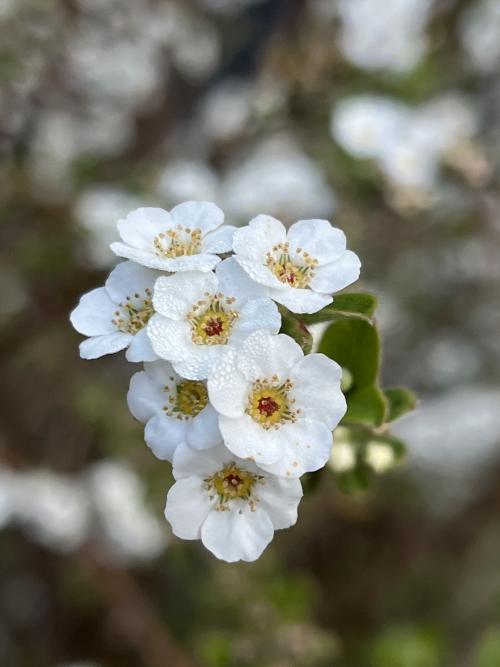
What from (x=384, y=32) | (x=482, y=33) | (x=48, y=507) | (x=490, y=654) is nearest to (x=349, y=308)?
(x=490, y=654)

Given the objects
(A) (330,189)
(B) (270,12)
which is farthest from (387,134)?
(B) (270,12)

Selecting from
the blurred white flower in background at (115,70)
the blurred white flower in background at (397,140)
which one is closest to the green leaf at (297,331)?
the blurred white flower in background at (397,140)

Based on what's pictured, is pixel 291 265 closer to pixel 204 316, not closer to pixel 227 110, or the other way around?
pixel 204 316

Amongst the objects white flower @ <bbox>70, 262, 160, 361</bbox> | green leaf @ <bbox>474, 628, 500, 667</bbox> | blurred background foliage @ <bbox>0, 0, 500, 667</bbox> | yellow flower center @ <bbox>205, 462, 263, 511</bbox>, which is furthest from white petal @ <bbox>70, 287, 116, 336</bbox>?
green leaf @ <bbox>474, 628, 500, 667</bbox>

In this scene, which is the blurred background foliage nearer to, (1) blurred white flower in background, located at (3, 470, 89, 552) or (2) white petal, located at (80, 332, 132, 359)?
(1) blurred white flower in background, located at (3, 470, 89, 552)

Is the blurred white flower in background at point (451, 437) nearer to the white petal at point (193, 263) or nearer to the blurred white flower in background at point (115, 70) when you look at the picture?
the blurred white flower in background at point (115, 70)

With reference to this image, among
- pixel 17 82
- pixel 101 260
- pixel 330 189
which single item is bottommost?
pixel 101 260

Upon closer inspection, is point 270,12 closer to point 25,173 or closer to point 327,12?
point 327,12
